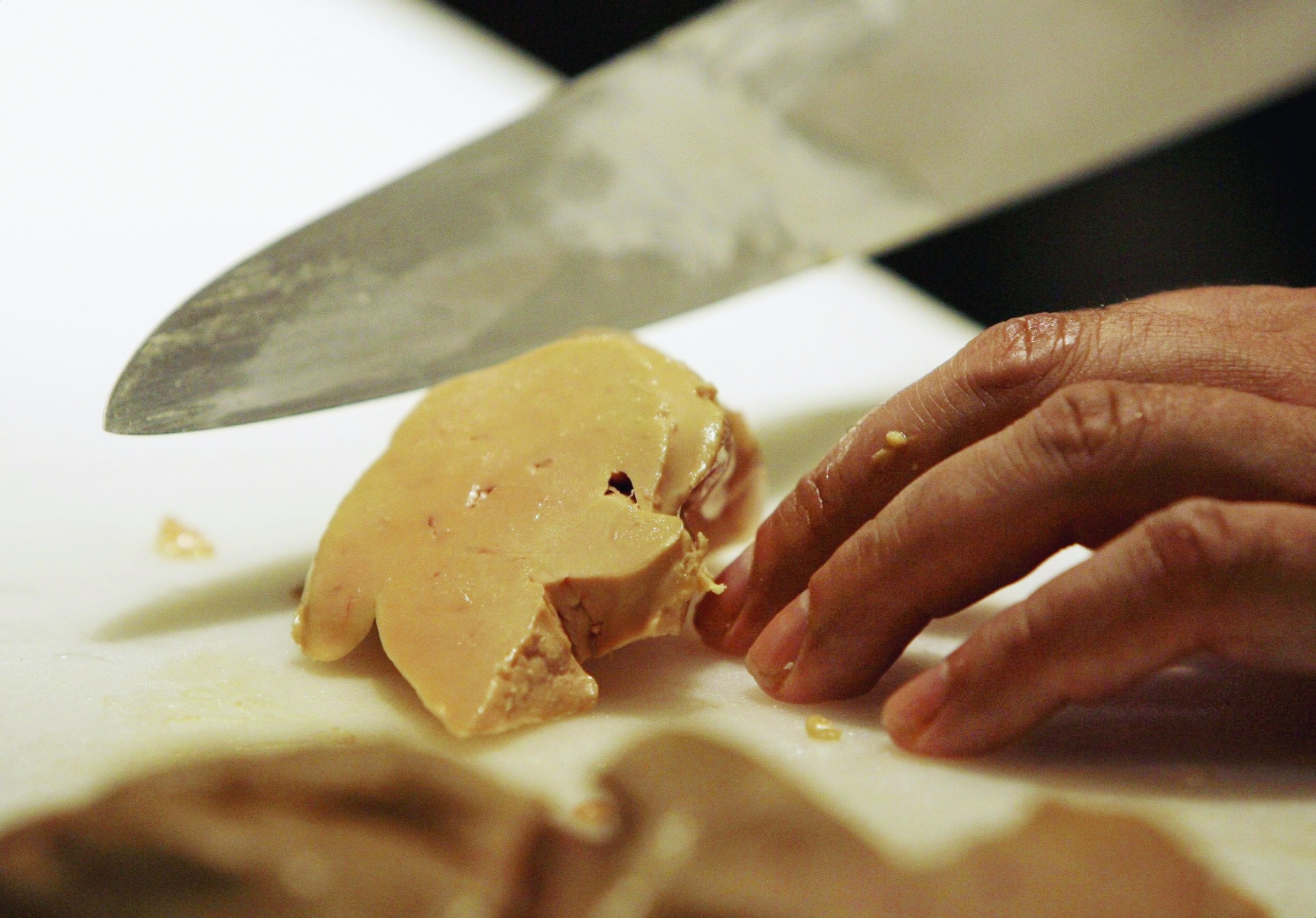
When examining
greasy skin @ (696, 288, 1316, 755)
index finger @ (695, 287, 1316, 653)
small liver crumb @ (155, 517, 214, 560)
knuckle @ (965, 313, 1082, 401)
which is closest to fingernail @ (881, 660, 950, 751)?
greasy skin @ (696, 288, 1316, 755)

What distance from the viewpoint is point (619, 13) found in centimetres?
375

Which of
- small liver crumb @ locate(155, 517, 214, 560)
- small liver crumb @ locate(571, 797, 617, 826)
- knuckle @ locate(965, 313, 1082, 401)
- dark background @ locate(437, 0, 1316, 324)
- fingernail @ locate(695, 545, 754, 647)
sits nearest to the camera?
small liver crumb @ locate(571, 797, 617, 826)

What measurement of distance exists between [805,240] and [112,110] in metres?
1.61

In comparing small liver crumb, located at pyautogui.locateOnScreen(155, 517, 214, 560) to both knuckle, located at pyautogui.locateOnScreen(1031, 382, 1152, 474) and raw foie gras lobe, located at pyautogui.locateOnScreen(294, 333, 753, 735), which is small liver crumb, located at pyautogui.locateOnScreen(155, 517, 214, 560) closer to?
raw foie gras lobe, located at pyautogui.locateOnScreen(294, 333, 753, 735)

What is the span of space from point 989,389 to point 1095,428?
0.69 ft

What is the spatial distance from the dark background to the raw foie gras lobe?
2.20 m

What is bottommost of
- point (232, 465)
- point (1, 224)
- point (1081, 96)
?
point (232, 465)

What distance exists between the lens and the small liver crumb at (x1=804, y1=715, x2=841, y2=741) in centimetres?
125

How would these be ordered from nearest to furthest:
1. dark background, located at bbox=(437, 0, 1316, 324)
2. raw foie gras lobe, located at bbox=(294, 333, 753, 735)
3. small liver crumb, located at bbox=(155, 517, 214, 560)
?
raw foie gras lobe, located at bbox=(294, 333, 753, 735) < small liver crumb, located at bbox=(155, 517, 214, 560) < dark background, located at bbox=(437, 0, 1316, 324)

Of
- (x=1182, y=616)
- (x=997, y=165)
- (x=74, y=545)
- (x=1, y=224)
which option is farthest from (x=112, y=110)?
(x=1182, y=616)

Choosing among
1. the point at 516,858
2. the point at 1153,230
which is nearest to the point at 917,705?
the point at 516,858

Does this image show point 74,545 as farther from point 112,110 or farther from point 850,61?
point 850,61

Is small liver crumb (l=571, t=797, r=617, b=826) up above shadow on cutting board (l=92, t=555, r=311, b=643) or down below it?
above

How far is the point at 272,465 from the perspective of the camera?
193 cm
